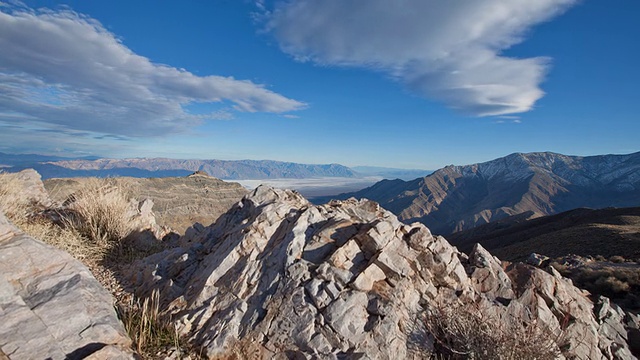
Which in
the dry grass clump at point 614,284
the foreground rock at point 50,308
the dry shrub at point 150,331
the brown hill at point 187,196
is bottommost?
the brown hill at point 187,196

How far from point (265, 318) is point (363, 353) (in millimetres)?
1794

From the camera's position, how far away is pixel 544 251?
4200 cm

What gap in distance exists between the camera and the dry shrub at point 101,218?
9.12m

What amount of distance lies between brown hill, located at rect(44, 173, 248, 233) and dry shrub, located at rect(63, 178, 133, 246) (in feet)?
166

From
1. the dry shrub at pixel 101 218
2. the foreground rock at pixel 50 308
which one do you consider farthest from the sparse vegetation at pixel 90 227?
the foreground rock at pixel 50 308

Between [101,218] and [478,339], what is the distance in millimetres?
10390

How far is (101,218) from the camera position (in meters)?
9.38

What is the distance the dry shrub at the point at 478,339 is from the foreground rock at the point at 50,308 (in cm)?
504

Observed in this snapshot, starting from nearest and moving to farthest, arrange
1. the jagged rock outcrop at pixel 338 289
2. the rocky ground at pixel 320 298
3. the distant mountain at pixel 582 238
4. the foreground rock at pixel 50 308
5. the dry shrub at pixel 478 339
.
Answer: the foreground rock at pixel 50 308 < the rocky ground at pixel 320 298 < the dry shrub at pixel 478 339 < the jagged rock outcrop at pixel 338 289 < the distant mountain at pixel 582 238

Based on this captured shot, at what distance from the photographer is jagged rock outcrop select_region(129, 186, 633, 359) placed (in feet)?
17.5

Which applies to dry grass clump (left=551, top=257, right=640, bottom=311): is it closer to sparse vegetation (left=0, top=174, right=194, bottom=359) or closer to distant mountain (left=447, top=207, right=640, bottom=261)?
sparse vegetation (left=0, top=174, right=194, bottom=359)

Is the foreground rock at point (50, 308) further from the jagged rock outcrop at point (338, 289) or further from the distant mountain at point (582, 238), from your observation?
the distant mountain at point (582, 238)

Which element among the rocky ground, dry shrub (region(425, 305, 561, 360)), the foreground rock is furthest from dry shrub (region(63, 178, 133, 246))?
dry shrub (region(425, 305, 561, 360))

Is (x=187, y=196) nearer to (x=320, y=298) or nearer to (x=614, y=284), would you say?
(x=614, y=284)
